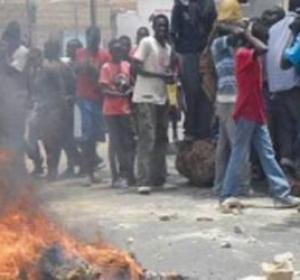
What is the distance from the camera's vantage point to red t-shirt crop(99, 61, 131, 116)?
11.4m

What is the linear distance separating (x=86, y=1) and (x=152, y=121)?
19.0 meters

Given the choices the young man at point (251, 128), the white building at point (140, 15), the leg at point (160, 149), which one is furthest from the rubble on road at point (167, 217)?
the white building at point (140, 15)

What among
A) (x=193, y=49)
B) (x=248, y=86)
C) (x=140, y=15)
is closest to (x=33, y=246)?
(x=248, y=86)

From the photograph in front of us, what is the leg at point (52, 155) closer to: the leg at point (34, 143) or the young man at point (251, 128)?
the leg at point (34, 143)

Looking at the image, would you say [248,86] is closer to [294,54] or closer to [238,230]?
[294,54]

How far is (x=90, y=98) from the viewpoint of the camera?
12.4 m

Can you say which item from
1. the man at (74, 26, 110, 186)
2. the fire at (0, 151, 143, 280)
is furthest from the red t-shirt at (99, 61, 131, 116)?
the fire at (0, 151, 143, 280)

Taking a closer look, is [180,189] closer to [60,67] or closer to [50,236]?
[60,67]

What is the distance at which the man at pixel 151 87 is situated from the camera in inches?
432

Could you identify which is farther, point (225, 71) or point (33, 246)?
point (225, 71)

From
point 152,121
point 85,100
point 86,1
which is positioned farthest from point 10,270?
point 86,1

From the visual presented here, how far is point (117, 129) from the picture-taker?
452 inches

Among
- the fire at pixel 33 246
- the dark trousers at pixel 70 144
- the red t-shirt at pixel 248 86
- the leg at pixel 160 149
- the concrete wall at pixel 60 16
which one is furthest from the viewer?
the concrete wall at pixel 60 16

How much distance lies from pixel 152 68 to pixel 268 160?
2.01 metres
